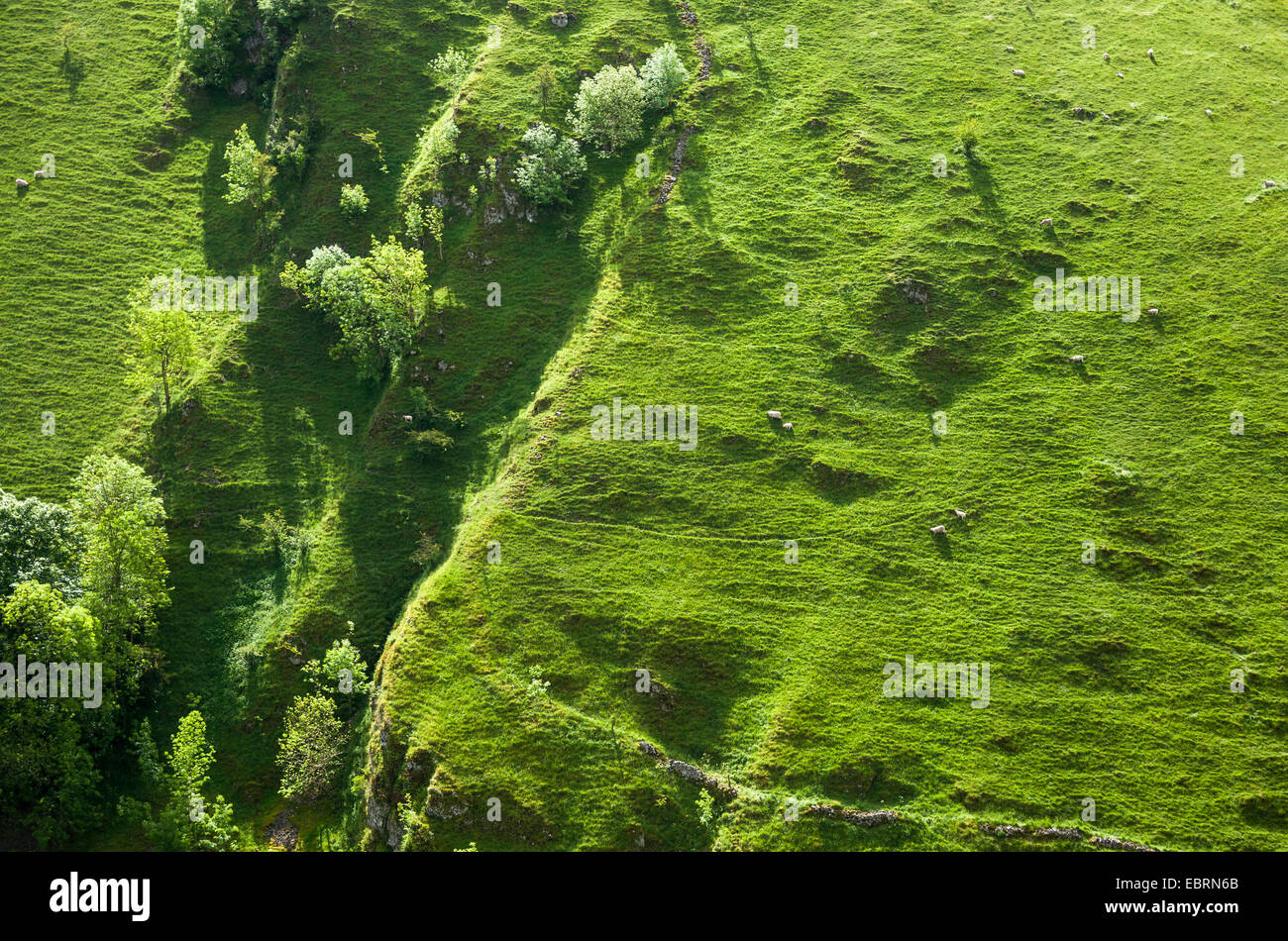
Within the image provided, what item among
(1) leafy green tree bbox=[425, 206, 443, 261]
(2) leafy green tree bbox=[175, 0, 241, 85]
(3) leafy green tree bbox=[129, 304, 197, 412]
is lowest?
(3) leafy green tree bbox=[129, 304, 197, 412]

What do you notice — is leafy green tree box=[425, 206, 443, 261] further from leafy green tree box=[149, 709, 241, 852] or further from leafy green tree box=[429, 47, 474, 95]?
leafy green tree box=[149, 709, 241, 852]

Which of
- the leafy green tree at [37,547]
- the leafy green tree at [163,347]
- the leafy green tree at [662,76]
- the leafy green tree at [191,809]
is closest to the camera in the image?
the leafy green tree at [191,809]

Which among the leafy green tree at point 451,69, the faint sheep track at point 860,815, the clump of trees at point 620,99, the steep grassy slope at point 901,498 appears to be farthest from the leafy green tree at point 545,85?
the faint sheep track at point 860,815

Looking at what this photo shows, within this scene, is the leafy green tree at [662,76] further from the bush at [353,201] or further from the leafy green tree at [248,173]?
the leafy green tree at [248,173]

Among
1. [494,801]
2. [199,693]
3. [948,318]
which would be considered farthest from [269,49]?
[494,801]

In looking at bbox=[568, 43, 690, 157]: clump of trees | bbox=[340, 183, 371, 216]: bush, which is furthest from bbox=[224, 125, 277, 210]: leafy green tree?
bbox=[568, 43, 690, 157]: clump of trees

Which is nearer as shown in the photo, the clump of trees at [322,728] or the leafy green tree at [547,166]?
the clump of trees at [322,728]
